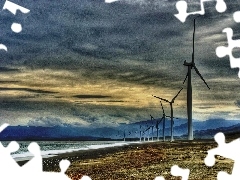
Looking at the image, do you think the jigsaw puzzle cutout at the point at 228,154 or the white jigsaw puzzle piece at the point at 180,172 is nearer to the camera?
the jigsaw puzzle cutout at the point at 228,154

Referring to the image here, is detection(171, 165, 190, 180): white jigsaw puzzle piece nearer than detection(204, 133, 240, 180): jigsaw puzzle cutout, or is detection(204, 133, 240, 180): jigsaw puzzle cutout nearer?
detection(204, 133, 240, 180): jigsaw puzzle cutout

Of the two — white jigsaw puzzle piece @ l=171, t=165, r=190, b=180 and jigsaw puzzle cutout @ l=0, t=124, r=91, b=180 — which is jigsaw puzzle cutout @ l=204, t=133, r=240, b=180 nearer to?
white jigsaw puzzle piece @ l=171, t=165, r=190, b=180

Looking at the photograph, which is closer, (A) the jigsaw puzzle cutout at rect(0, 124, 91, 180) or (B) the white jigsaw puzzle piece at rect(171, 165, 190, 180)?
(A) the jigsaw puzzle cutout at rect(0, 124, 91, 180)

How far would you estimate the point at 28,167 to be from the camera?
40.4 ft

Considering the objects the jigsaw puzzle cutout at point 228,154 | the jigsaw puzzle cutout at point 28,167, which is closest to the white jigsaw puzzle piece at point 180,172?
the jigsaw puzzle cutout at point 228,154

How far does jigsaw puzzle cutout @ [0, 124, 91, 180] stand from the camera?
40.1 feet

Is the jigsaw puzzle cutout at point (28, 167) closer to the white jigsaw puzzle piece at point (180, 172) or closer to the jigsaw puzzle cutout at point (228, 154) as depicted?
the white jigsaw puzzle piece at point (180, 172)

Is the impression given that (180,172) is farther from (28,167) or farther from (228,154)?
(28,167)

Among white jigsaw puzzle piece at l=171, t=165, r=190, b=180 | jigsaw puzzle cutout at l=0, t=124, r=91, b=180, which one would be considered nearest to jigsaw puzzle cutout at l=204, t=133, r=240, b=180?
white jigsaw puzzle piece at l=171, t=165, r=190, b=180

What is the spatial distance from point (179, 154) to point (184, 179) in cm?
2249

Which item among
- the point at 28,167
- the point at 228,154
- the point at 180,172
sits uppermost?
the point at 228,154

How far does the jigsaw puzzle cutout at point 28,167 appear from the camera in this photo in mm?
12227

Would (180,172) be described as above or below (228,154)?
below

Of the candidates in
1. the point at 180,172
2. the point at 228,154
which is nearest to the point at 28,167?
the point at 180,172
